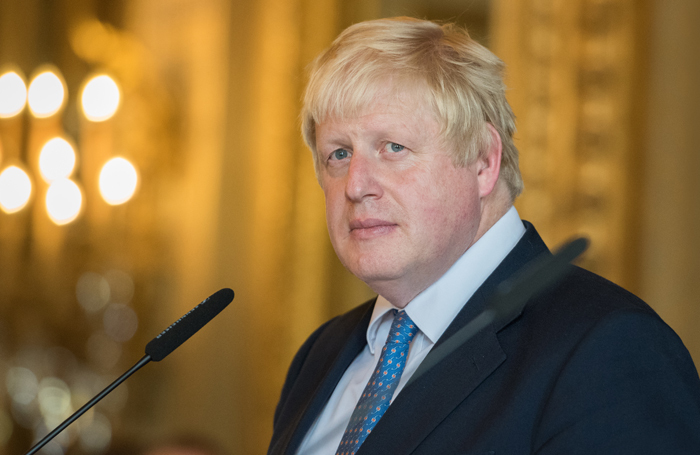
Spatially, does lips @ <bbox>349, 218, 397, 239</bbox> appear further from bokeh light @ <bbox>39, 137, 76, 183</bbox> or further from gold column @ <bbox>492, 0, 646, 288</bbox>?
bokeh light @ <bbox>39, 137, 76, 183</bbox>

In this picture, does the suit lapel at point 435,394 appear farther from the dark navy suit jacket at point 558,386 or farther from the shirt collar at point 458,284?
the shirt collar at point 458,284

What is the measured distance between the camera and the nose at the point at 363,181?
1.38 meters

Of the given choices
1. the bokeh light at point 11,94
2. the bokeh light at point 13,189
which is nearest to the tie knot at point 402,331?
the bokeh light at point 13,189

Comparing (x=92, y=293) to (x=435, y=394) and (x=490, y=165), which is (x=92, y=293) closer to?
(x=490, y=165)

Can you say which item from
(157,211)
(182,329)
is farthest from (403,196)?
(157,211)

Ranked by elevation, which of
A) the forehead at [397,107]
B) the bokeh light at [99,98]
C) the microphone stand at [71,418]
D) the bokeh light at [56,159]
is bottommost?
the microphone stand at [71,418]

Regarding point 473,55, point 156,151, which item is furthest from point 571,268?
point 156,151

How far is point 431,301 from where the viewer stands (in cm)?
142

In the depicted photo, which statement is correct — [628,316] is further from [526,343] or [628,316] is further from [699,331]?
[699,331]

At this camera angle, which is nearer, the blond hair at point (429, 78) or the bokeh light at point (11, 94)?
the blond hair at point (429, 78)

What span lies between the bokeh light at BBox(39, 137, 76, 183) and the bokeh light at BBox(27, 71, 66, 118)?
252mm

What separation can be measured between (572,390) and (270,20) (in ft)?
13.9

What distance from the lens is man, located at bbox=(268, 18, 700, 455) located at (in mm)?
1038

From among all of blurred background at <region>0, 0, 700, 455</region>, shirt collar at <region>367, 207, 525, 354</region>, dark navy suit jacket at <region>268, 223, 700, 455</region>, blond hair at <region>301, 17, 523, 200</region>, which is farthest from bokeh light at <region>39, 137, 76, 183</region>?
dark navy suit jacket at <region>268, 223, 700, 455</region>
